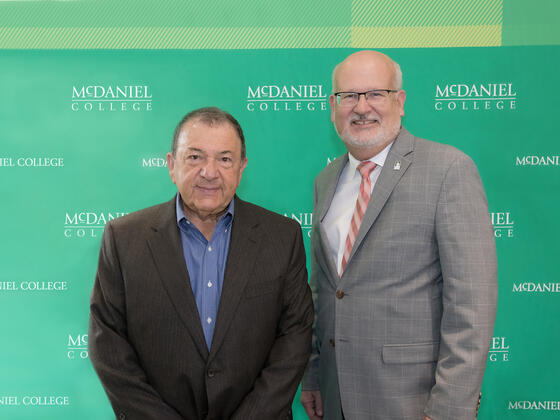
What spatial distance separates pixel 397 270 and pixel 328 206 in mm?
469

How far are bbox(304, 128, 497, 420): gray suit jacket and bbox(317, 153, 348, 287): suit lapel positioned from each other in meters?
0.01

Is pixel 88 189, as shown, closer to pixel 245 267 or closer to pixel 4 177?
pixel 4 177

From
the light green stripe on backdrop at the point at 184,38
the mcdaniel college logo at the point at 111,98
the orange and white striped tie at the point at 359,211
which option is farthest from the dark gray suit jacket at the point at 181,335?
the light green stripe on backdrop at the point at 184,38

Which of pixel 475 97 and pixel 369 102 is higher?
pixel 475 97

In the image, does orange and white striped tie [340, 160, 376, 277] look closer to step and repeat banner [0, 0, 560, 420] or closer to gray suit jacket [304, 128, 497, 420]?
gray suit jacket [304, 128, 497, 420]

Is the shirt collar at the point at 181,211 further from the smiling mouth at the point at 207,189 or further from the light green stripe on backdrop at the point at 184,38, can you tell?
the light green stripe on backdrop at the point at 184,38

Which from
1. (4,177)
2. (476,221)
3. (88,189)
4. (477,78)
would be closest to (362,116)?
(476,221)

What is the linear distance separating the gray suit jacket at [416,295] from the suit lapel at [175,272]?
0.59m

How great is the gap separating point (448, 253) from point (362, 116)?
0.68 m

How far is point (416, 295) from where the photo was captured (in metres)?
1.87

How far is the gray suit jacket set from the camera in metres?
1.73

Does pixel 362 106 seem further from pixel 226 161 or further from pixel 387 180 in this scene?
pixel 226 161

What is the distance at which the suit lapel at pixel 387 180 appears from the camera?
1.89m

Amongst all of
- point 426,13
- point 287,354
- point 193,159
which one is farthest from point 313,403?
point 426,13
